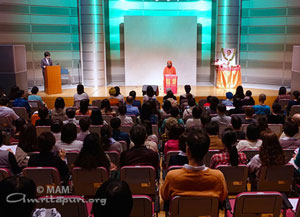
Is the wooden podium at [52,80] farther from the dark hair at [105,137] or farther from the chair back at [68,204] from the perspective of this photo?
the chair back at [68,204]

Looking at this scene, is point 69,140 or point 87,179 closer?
point 87,179

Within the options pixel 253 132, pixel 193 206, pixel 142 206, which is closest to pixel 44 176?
pixel 142 206

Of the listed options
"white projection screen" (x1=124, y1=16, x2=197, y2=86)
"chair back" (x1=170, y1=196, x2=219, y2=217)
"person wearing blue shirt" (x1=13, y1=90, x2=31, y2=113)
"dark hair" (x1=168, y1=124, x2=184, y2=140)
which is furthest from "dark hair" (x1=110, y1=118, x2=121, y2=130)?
"white projection screen" (x1=124, y1=16, x2=197, y2=86)

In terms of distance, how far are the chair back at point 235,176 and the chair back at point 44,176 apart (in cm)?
167

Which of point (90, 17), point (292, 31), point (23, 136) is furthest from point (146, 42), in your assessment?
point (23, 136)

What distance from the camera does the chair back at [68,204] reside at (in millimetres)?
2482

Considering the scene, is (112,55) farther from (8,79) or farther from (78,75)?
(8,79)

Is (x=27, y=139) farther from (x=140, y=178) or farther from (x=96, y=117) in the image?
(x=140, y=178)

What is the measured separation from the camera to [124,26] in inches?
488

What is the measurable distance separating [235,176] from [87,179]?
61.1 inches

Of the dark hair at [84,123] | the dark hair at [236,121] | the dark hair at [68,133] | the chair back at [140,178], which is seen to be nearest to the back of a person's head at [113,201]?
the chair back at [140,178]

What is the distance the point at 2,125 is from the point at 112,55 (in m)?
8.02

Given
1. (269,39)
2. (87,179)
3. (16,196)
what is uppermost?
(269,39)

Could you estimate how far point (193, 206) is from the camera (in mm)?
2572
